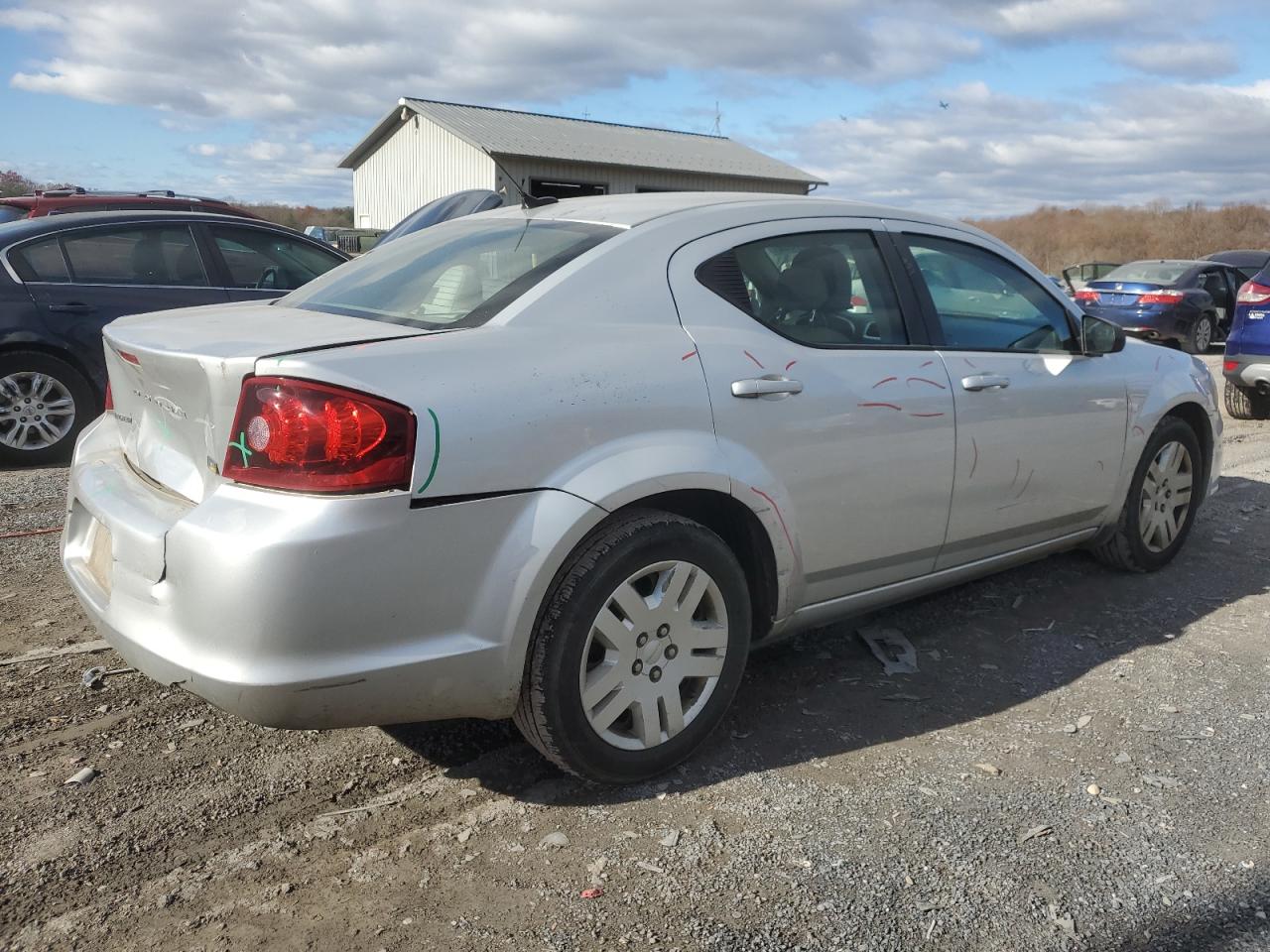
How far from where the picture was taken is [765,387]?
3154 millimetres

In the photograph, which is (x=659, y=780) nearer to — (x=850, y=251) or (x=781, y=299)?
(x=781, y=299)

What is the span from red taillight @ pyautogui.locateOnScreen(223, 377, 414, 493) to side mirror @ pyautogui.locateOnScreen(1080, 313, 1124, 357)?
2995 millimetres

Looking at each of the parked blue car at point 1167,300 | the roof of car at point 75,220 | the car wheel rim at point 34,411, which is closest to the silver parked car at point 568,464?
the car wheel rim at point 34,411

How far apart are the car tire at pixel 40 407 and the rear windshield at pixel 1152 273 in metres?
14.4

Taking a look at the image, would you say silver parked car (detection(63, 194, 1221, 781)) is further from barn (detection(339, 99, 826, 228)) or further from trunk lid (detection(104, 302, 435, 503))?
barn (detection(339, 99, 826, 228))

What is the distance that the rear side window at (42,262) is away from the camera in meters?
6.95

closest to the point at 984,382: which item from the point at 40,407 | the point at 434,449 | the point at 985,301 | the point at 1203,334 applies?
the point at 985,301

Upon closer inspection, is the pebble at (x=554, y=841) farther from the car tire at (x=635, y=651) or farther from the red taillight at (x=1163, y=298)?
the red taillight at (x=1163, y=298)

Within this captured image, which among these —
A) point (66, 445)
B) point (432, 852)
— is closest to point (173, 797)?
point (432, 852)

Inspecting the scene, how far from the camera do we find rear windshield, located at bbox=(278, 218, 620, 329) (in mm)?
2990

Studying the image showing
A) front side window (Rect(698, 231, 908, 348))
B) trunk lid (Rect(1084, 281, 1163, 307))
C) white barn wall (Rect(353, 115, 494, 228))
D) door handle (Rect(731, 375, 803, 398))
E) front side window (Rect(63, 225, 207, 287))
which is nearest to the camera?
door handle (Rect(731, 375, 803, 398))

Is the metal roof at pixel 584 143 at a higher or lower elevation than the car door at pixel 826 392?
higher

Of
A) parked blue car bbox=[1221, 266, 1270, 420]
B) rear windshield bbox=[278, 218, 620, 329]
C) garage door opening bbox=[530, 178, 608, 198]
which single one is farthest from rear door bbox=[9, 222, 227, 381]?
garage door opening bbox=[530, 178, 608, 198]

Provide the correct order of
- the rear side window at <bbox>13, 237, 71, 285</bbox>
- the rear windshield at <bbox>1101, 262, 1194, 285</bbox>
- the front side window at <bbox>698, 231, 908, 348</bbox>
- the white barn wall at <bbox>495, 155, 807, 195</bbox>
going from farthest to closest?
1. the white barn wall at <bbox>495, 155, 807, 195</bbox>
2. the rear windshield at <bbox>1101, 262, 1194, 285</bbox>
3. the rear side window at <bbox>13, 237, 71, 285</bbox>
4. the front side window at <bbox>698, 231, 908, 348</bbox>
